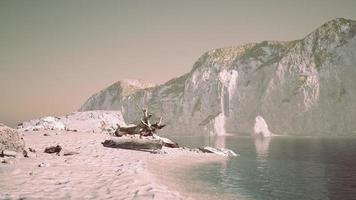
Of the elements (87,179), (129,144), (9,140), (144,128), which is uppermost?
(144,128)

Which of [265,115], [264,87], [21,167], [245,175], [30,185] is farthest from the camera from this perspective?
[264,87]

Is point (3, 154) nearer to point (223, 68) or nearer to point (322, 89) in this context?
point (322, 89)

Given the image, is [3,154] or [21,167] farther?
[3,154]

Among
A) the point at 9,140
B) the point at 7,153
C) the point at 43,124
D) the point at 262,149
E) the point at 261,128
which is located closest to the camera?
the point at 7,153

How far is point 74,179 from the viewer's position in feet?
39.5

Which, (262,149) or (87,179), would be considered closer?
(87,179)

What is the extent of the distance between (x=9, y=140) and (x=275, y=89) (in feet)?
394

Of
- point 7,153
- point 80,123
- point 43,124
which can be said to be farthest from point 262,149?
point 7,153

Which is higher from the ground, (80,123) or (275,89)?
(275,89)

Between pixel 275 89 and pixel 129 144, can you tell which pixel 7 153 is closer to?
pixel 129 144

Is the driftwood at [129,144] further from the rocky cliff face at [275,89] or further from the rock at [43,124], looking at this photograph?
the rocky cliff face at [275,89]

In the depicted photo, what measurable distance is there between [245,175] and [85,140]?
12.6 metres

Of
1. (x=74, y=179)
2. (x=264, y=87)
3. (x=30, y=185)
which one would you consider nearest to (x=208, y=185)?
(x=74, y=179)

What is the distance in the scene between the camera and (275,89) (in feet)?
418
